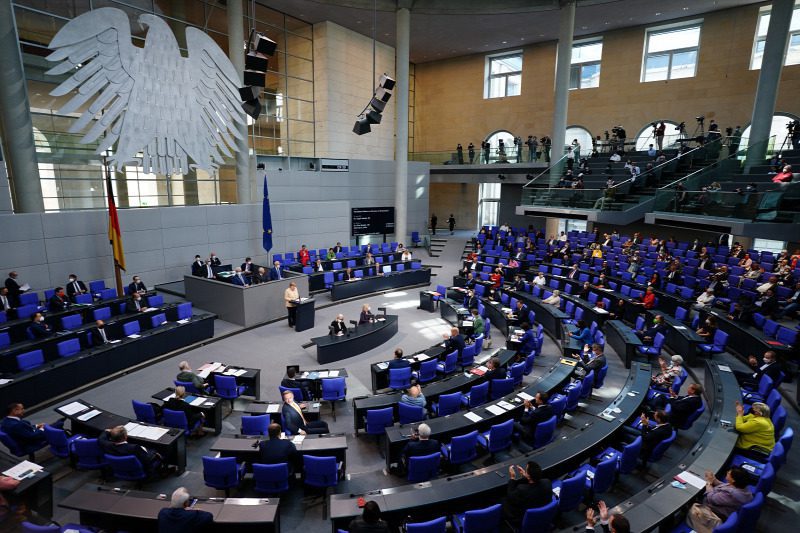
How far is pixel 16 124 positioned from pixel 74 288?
4.95 metres

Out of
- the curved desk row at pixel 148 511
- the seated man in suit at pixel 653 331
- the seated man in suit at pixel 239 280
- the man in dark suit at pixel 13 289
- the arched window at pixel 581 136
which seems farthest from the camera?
the arched window at pixel 581 136

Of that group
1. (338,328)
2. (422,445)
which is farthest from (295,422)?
(338,328)

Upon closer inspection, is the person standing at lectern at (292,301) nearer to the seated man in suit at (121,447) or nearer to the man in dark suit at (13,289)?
the man in dark suit at (13,289)

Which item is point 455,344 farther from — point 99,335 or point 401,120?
point 401,120

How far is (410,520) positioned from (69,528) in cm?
344

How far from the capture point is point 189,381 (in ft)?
26.0

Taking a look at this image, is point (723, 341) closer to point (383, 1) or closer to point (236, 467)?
point (236, 467)

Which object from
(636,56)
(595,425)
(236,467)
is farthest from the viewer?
(636,56)

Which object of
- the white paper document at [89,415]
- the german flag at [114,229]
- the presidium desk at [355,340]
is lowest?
the presidium desk at [355,340]

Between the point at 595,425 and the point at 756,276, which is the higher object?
the point at 756,276

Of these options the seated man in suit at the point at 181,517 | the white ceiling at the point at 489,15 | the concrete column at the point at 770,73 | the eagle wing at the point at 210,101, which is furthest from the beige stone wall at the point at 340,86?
the seated man in suit at the point at 181,517

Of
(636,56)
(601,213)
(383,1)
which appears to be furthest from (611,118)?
(383,1)

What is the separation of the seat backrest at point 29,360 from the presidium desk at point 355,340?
5466 mm

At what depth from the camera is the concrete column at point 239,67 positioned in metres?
17.3
